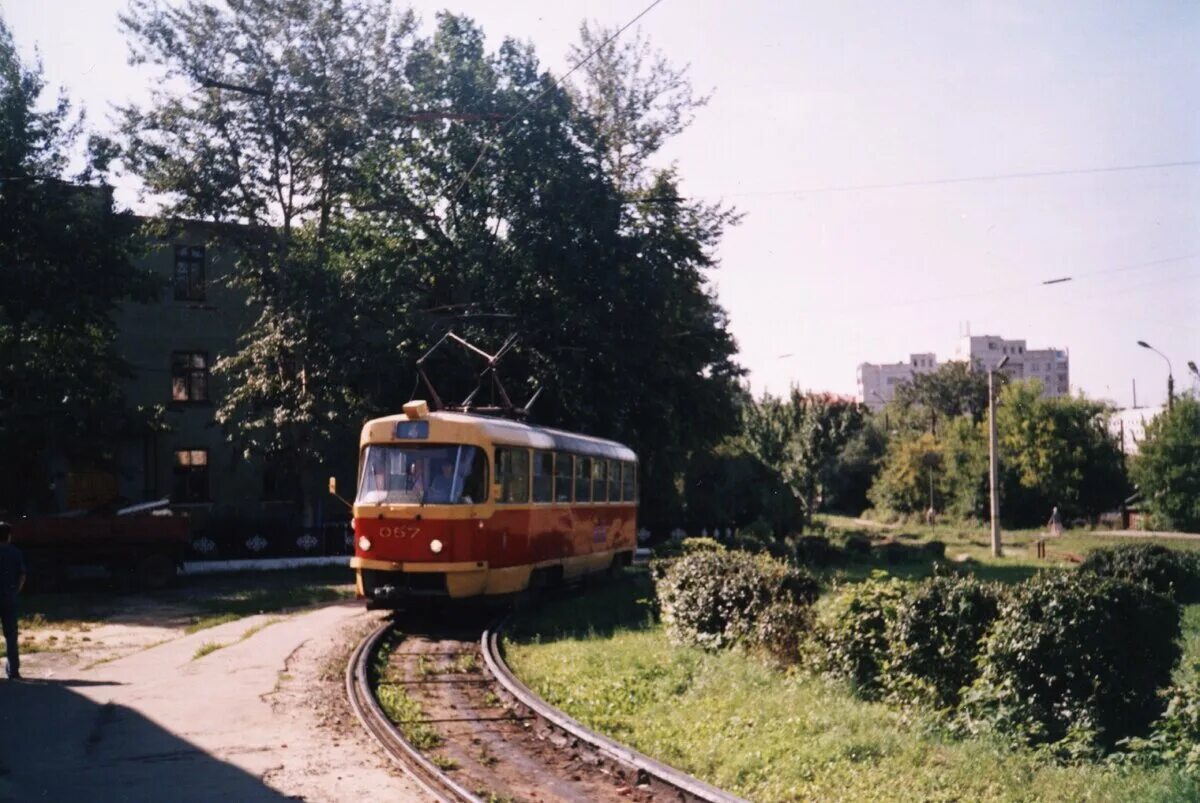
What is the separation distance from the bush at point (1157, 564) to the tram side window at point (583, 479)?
9051 millimetres

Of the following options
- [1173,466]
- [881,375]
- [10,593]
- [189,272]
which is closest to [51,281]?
[189,272]

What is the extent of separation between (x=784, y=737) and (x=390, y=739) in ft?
10.7

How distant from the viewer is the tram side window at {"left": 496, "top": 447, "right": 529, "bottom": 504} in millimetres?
17656

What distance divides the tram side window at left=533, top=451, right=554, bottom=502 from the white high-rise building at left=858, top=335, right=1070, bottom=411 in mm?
130419

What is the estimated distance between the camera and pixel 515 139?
3309 cm

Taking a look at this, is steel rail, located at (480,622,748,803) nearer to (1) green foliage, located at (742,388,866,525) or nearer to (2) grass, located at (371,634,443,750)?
(2) grass, located at (371,634,443,750)

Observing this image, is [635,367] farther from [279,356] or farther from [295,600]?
[295,600]

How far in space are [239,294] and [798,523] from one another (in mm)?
22261

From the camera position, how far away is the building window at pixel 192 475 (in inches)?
1554

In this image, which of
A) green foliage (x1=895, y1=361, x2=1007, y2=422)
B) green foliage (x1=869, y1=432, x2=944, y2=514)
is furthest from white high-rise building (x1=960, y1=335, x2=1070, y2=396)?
green foliage (x1=869, y1=432, x2=944, y2=514)

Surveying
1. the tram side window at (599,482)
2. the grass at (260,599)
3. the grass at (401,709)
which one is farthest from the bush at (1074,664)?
the tram side window at (599,482)

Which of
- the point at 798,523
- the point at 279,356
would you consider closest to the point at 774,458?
the point at 798,523

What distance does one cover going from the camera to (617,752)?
935 centimetres

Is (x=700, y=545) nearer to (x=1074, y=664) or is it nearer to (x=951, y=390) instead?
(x=1074, y=664)
